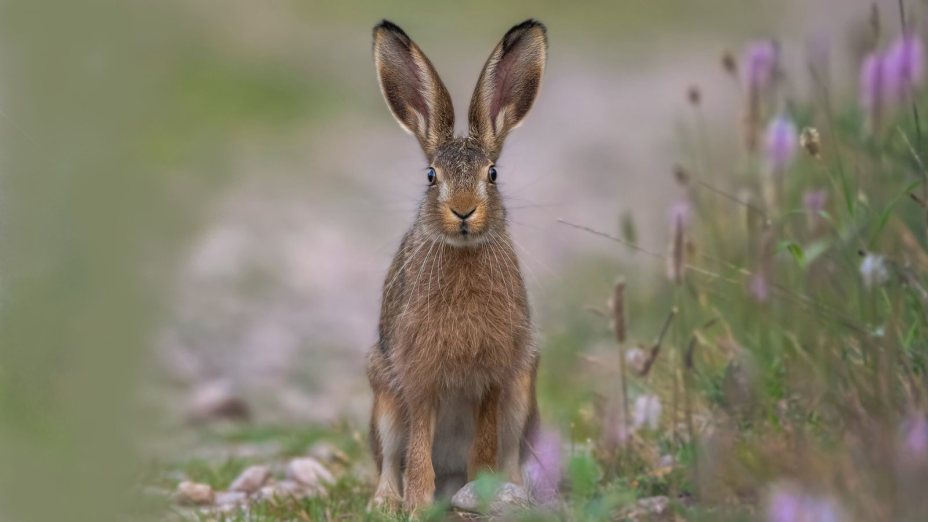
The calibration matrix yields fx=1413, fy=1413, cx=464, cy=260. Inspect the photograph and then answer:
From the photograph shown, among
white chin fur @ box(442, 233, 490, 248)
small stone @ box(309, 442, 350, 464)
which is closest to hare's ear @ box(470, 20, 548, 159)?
white chin fur @ box(442, 233, 490, 248)

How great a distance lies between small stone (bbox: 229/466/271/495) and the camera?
6277mm

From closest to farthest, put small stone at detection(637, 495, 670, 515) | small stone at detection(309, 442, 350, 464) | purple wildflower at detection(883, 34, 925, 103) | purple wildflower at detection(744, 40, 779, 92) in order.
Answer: small stone at detection(637, 495, 670, 515)
purple wildflower at detection(883, 34, 925, 103)
purple wildflower at detection(744, 40, 779, 92)
small stone at detection(309, 442, 350, 464)

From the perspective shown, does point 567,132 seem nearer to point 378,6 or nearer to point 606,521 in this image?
point 378,6

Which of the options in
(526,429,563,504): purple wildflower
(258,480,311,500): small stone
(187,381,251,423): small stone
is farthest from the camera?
(187,381,251,423): small stone

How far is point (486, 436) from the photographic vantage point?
5414 millimetres

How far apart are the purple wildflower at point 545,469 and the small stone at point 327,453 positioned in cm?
155

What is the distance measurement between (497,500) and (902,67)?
2137 millimetres

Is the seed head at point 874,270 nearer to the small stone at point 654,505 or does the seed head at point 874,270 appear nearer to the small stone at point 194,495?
the small stone at point 654,505

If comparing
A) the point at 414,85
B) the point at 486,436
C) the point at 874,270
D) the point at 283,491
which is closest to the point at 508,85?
the point at 414,85

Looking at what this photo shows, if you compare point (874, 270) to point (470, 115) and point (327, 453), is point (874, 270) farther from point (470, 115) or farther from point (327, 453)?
point (327, 453)

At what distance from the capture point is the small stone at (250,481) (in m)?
6.28

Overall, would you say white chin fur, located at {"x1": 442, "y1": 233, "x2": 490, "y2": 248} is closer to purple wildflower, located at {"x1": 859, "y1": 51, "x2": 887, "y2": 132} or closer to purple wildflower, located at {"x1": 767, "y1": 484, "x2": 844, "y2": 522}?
purple wildflower, located at {"x1": 859, "y1": 51, "x2": 887, "y2": 132}

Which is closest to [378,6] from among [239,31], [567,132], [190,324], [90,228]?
[239,31]

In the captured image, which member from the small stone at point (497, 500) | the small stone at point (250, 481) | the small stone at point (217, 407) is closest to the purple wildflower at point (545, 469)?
the small stone at point (497, 500)
